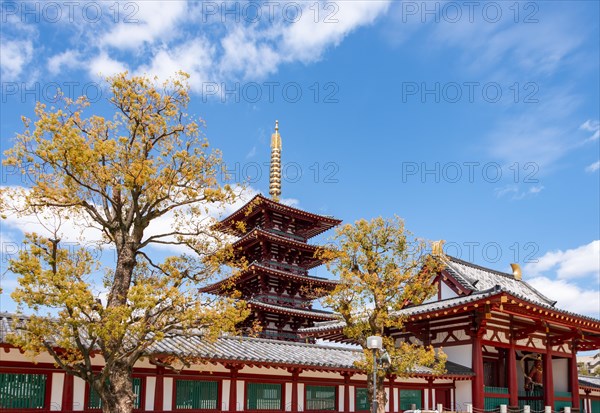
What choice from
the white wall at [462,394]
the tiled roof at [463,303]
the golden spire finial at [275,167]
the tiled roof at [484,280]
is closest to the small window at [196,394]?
the tiled roof at [463,303]

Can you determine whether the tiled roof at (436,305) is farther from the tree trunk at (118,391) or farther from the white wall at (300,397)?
the tree trunk at (118,391)

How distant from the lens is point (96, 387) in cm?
1403

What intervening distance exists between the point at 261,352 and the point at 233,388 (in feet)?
5.34

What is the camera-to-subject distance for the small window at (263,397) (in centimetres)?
2102

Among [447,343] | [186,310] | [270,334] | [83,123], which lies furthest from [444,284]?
[83,123]

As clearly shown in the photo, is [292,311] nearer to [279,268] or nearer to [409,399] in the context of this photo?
[279,268]

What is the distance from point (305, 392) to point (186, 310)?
9596 mm

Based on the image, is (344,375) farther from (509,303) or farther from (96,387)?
(96,387)

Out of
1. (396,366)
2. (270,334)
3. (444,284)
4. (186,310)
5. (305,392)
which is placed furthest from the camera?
(270,334)

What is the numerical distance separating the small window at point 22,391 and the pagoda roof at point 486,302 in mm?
12556

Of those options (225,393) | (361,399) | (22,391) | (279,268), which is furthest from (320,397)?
(279,268)

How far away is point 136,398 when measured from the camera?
17.5m

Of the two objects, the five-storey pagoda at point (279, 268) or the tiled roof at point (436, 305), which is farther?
the five-storey pagoda at point (279, 268)

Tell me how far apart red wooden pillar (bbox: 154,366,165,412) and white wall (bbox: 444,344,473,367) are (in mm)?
13705
